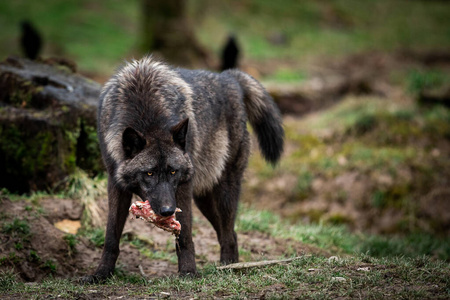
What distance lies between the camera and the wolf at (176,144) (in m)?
4.92

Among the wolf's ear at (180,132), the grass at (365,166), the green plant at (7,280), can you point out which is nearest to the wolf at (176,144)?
the wolf's ear at (180,132)

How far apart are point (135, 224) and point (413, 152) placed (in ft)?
23.4

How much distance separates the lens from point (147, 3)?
16906 millimetres

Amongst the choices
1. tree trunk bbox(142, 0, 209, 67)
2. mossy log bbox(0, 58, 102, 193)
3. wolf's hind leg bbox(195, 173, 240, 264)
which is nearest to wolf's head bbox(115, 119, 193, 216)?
wolf's hind leg bbox(195, 173, 240, 264)

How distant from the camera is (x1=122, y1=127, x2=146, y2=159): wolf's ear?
4.81 m

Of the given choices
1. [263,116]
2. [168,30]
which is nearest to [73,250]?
[263,116]

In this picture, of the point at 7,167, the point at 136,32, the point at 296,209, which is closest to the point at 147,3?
the point at 136,32

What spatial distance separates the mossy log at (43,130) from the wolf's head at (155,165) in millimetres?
2665

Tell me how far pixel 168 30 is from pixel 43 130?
10.3 meters

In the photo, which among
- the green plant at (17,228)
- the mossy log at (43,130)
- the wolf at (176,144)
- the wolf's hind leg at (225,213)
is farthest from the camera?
the mossy log at (43,130)

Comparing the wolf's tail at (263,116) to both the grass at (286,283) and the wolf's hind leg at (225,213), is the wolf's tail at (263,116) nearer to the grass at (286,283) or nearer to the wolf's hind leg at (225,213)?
the wolf's hind leg at (225,213)

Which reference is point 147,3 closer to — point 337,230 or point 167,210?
point 337,230

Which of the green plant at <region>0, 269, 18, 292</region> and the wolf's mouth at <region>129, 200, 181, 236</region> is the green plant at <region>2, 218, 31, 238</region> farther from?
the wolf's mouth at <region>129, 200, 181, 236</region>

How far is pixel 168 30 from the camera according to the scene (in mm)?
16859
